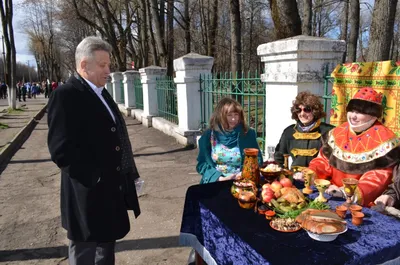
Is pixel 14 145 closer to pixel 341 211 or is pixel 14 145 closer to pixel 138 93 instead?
pixel 138 93

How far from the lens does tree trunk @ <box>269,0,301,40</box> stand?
5809mm

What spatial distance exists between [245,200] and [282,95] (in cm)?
214

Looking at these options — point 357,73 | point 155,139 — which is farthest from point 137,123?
point 357,73

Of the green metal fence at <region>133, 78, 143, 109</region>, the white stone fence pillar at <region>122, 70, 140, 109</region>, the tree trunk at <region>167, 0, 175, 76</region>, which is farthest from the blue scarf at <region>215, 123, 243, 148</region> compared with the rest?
the white stone fence pillar at <region>122, 70, 140, 109</region>

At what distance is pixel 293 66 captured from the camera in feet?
11.6

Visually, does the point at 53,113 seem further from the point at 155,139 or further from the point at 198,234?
the point at 155,139

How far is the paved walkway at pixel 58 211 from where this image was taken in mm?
3209

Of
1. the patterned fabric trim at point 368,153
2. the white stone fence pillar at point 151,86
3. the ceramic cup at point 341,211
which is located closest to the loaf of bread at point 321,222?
the ceramic cup at point 341,211

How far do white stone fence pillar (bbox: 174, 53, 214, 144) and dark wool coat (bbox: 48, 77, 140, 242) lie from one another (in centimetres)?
500

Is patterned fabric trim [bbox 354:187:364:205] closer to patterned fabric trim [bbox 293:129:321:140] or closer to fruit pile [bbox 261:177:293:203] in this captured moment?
fruit pile [bbox 261:177:293:203]

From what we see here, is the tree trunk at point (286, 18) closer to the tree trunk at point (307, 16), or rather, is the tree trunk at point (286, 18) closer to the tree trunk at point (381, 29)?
the tree trunk at point (381, 29)

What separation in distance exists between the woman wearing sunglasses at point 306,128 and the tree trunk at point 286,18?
Result: 3512 millimetres

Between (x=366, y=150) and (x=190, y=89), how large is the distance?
207 inches

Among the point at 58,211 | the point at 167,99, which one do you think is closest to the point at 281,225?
the point at 58,211
